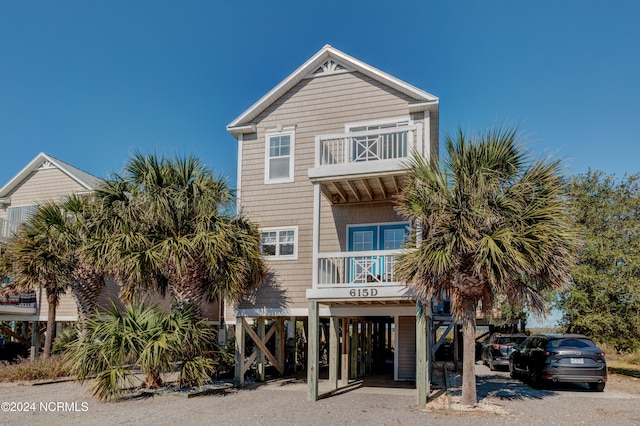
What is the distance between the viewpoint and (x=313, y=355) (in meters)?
12.5

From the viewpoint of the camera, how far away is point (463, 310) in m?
11.5

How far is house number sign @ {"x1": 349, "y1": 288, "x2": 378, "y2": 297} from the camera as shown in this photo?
12499 mm

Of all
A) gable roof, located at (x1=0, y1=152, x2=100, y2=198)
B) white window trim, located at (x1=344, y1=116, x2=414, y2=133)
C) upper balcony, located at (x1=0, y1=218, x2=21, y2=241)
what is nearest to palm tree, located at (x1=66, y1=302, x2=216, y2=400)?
white window trim, located at (x1=344, y1=116, x2=414, y2=133)

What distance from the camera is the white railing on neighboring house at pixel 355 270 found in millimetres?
12680

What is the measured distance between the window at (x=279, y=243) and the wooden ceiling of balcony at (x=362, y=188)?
1.68 meters

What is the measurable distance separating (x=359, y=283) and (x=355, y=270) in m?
0.35

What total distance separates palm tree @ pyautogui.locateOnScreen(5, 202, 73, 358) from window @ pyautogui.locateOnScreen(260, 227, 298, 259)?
22.7ft

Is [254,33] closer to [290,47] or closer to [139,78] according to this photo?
[290,47]

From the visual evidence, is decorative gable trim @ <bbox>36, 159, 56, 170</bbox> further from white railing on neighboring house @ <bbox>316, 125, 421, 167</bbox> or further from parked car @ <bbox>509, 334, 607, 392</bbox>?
parked car @ <bbox>509, 334, 607, 392</bbox>

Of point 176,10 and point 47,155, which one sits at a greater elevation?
point 176,10

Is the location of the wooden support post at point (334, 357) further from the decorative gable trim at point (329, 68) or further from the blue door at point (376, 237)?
the decorative gable trim at point (329, 68)

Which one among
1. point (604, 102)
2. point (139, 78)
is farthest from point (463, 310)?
point (139, 78)

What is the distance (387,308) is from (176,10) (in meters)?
11.7

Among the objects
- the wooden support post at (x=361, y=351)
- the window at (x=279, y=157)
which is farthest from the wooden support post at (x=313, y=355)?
the wooden support post at (x=361, y=351)
